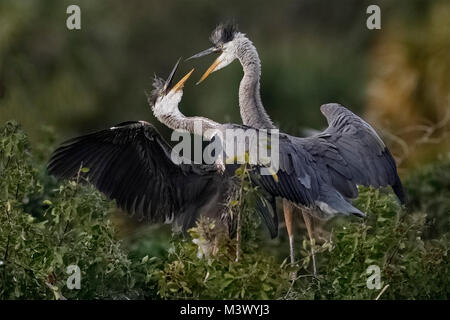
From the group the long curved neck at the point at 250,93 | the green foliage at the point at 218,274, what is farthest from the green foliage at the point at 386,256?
the long curved neck at the point at 250,93

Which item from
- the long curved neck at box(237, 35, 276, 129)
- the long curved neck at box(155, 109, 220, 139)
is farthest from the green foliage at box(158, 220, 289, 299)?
the long curved neck at box(237, 35, 276, 129)

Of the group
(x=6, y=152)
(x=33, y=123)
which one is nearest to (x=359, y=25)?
(x=33, y=123)

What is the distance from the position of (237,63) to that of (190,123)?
4.40 meters

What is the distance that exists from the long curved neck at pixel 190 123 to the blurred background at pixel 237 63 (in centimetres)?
201

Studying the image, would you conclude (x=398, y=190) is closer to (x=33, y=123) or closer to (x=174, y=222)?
(x=174, y=222)

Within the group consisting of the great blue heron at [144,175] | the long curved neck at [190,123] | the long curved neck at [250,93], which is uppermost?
the long curved neck at [250,93]

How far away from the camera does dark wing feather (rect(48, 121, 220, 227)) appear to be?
210 inches

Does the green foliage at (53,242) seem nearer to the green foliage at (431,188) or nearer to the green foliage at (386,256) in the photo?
the green foliage at (386,256)

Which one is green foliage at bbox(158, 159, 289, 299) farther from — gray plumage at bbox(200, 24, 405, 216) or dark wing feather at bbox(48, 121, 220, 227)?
dark wing feather at bbox(48, 121, 220, 227)

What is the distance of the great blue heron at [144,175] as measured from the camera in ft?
17.5

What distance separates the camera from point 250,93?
611 centimetres

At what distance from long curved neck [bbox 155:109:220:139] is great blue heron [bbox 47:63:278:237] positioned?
18cm

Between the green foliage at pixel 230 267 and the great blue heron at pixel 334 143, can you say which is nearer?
the green foliage at pixel 230 267

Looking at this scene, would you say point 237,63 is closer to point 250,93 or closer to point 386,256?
point 250,93
